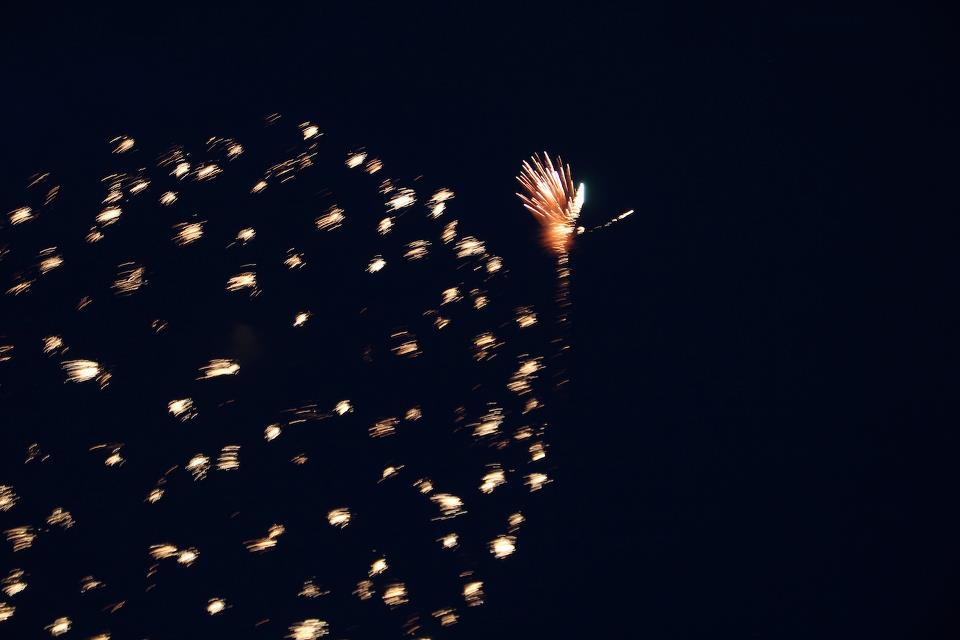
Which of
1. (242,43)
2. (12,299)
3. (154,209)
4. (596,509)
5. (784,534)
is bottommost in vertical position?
(784,534)

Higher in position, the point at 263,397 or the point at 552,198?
the point at 552,198

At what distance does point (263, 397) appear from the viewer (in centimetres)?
177

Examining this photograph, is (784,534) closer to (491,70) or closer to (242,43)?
(491,70)

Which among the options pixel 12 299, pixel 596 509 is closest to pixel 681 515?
pixel 596 509

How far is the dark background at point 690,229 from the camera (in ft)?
5.71

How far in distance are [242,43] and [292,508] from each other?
4.88 ft

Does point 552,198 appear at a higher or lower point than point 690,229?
higher

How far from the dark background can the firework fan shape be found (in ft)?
0.42

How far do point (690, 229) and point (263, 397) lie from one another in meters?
1.49

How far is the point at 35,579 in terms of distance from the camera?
5.60ft

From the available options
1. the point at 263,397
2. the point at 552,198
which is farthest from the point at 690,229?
the point at 263,397

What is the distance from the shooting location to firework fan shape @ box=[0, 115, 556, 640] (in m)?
1.72

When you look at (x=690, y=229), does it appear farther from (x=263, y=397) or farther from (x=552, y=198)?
(x=263, y=397)

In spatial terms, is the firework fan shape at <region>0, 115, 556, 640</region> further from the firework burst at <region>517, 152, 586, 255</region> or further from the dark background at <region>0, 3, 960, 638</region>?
the dark background at <region>0, 3, 960, 638</region>
